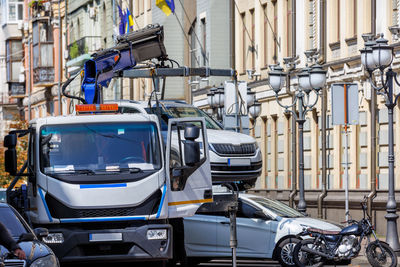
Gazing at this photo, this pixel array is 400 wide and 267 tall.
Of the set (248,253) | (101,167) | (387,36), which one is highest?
(387,36)

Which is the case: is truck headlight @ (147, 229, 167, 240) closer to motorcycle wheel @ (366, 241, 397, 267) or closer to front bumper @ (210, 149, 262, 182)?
front bumper @ (210, 149, 262, 182)

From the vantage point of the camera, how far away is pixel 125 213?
2089cm

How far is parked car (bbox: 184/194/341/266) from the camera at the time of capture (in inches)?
969

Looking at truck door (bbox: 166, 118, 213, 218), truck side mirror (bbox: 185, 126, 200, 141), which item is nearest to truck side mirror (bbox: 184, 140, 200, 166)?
truck door (bbox: 166, 118, 213, 218)

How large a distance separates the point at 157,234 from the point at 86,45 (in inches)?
2045

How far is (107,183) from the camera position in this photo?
68.3 feet

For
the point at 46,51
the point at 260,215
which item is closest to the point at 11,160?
the point at 260,215

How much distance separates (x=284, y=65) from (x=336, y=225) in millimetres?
18901

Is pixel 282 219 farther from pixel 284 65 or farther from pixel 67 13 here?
pixel 67 13

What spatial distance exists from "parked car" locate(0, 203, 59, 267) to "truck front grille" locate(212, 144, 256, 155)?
7.92 metres

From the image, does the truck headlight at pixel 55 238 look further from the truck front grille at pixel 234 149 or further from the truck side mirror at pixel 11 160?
the truck front grille at pixel 234 149

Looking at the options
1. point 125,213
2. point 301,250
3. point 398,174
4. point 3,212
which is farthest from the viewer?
point 398,174

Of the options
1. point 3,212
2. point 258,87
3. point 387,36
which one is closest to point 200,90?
point 258,87

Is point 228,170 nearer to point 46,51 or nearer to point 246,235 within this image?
point 246,235
